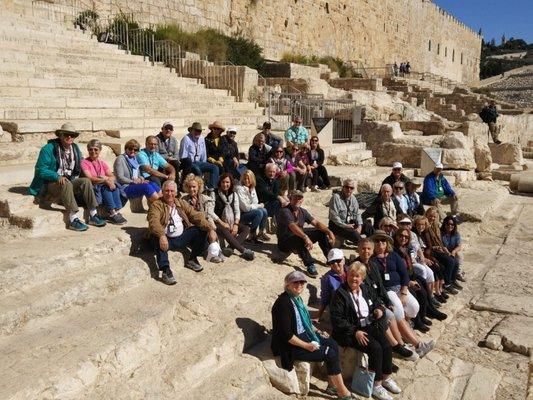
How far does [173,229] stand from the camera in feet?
16.9

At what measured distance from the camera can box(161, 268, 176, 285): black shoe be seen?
4787 mm

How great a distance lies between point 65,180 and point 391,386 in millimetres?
3646

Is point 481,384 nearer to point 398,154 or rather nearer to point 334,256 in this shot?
point 334,256

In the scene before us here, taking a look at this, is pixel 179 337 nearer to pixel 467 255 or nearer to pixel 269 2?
pixel 467 255

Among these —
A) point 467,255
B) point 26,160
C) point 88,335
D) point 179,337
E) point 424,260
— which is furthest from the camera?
point 467,255

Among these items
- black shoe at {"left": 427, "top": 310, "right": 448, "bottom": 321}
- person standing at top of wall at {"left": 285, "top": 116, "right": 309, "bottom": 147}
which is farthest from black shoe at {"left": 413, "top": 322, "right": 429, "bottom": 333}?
person standing at top of wall at {"left": 285, "top": 116, "right": 309, "bottom": 147}

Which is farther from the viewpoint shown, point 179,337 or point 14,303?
point 179,337

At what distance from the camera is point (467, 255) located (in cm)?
806

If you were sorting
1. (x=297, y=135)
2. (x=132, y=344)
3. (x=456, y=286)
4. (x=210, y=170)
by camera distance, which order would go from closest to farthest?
(x=132, y=344)
(x=456, y=286)
(x=210, y=170)
(x=297, y=135)

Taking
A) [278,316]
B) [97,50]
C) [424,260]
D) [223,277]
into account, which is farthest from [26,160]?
[97,50]

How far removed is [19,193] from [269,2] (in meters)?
20.3

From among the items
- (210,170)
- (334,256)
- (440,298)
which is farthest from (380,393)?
(210,170)

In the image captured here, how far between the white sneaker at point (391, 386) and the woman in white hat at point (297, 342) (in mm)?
358

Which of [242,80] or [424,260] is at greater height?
[242,80]
